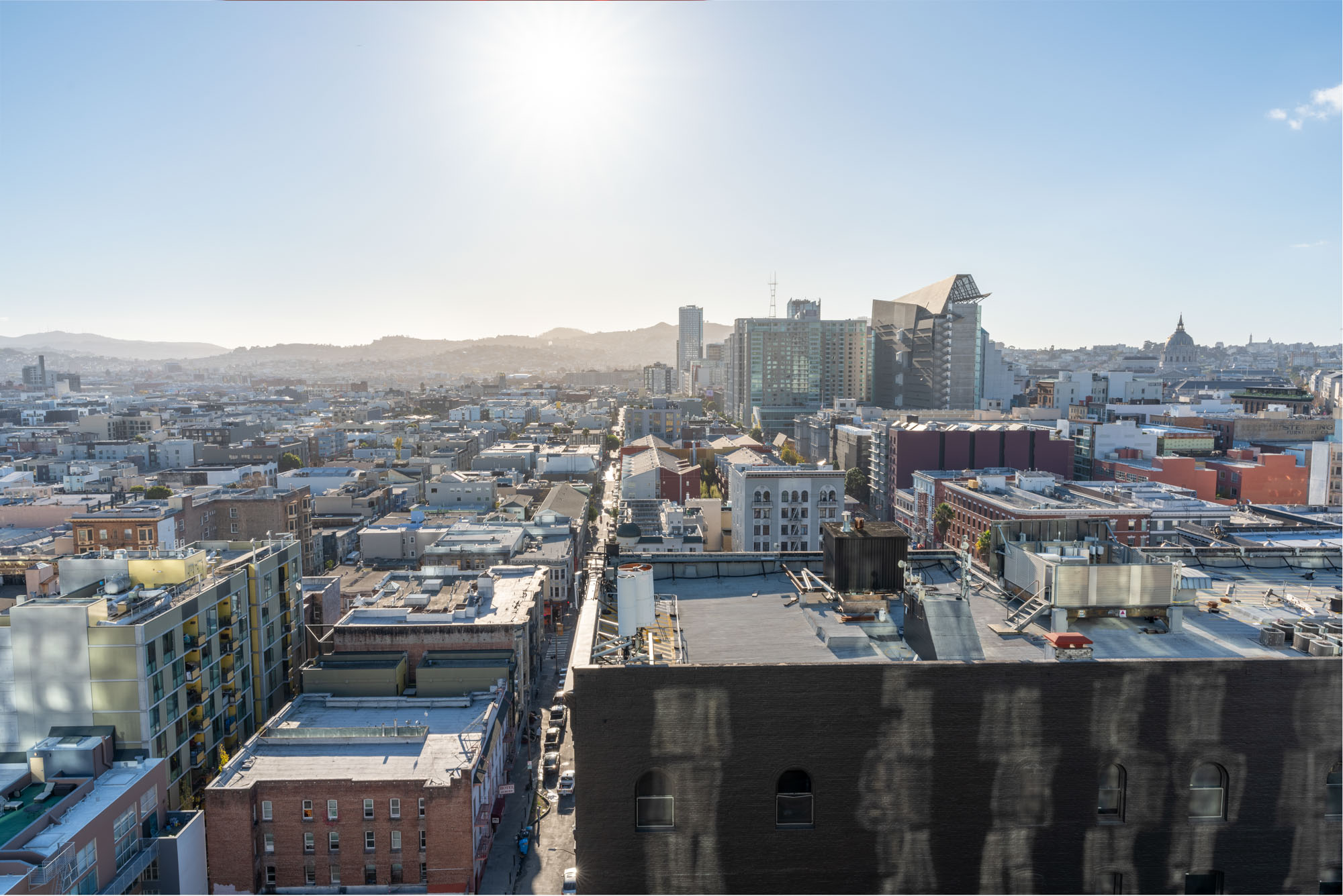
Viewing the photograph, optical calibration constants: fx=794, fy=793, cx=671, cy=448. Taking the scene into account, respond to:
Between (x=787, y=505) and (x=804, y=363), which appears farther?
(x=804, y=363)

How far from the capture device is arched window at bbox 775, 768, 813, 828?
800cm

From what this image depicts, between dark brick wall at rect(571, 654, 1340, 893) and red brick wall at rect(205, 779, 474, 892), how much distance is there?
49.1ft

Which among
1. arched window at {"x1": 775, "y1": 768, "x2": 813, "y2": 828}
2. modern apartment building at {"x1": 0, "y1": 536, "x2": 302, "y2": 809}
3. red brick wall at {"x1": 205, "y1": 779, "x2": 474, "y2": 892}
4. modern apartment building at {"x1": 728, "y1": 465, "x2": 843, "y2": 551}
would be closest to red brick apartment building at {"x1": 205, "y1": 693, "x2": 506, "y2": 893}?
red brick wall at {"x1": 205, "y1": 779, "x2": 474, "y2": 892}

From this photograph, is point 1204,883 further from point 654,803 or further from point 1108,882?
point 654,803

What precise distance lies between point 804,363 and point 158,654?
410 feet

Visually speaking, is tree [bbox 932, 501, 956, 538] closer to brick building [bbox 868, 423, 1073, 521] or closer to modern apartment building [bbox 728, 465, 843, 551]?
brick building [bbox 868, 423, 1073, 521]

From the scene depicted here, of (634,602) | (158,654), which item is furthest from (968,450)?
(634,602)

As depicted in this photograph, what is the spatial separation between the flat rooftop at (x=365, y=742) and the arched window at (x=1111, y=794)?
17.2 meters

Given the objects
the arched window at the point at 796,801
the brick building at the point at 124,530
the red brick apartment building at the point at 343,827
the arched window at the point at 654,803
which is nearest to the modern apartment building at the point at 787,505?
the red brick apartment building at the point at 343,827

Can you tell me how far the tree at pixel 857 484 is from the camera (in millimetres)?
74312

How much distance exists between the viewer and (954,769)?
25.8ft

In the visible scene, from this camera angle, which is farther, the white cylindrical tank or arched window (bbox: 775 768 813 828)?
the white cylindrical tank

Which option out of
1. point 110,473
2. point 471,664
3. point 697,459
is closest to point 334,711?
point 471,664

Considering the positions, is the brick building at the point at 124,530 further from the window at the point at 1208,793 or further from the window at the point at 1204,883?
the window at the point at 1208,793
